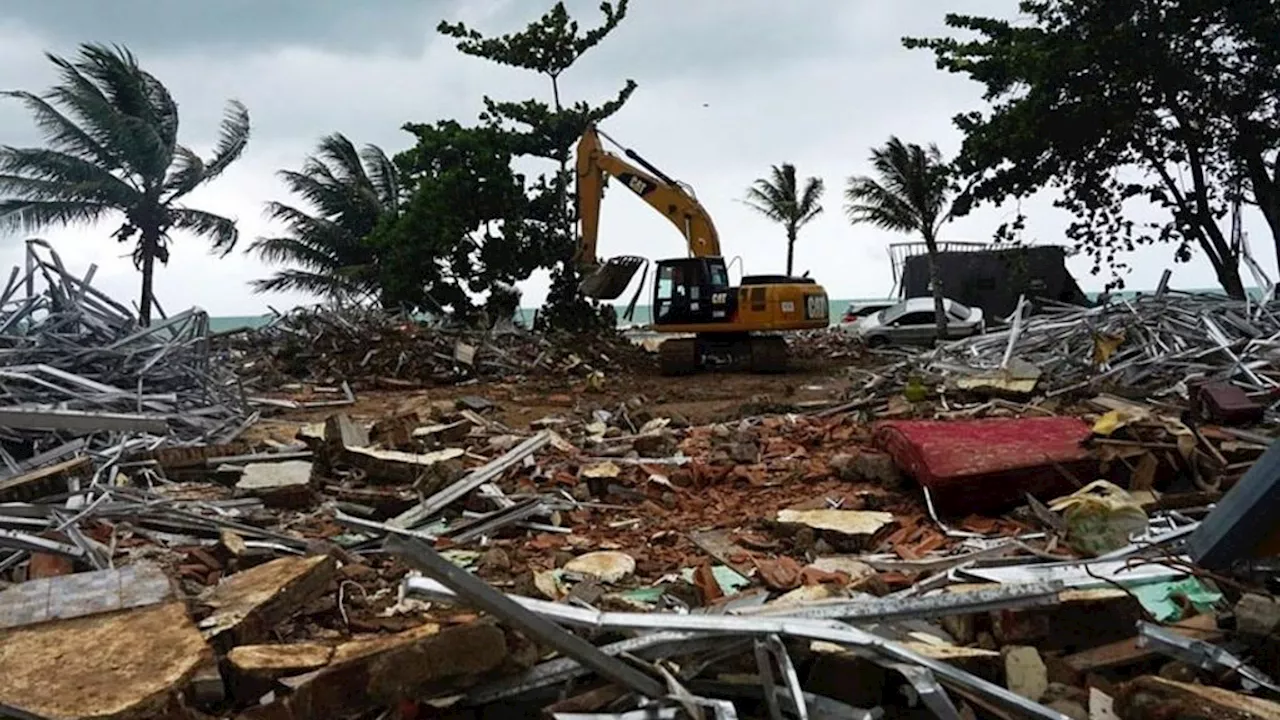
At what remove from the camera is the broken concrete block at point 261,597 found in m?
3.42

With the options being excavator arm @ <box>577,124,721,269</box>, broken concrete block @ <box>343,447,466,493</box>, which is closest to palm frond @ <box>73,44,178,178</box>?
excavator arm @ <box>577,124,721,269</box>

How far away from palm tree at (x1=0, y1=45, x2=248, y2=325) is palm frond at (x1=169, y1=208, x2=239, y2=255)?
0.15 feet

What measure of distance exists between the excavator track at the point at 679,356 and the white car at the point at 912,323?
6.94 metres

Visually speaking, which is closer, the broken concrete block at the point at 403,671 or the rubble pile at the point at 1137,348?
the broken concrete block at the point at 403,671

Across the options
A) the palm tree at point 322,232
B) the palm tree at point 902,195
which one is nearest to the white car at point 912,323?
the palm tree at point 902,195

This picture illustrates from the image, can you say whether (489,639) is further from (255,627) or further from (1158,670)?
(1158,670)

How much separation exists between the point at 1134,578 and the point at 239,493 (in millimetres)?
5092

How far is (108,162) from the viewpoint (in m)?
21.1

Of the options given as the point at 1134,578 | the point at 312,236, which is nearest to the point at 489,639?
the point at 1134,578

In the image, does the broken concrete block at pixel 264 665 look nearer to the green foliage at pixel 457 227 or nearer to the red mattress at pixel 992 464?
the red mattress at pixel 992 464

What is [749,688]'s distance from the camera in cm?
295

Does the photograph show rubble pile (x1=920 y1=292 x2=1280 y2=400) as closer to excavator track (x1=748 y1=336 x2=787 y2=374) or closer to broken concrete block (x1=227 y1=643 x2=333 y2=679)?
excavator track (x1=748 y1=336 x2=787 y2=374)

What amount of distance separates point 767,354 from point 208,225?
14761 mm

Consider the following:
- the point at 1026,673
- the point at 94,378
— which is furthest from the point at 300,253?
the point at 1026,673
